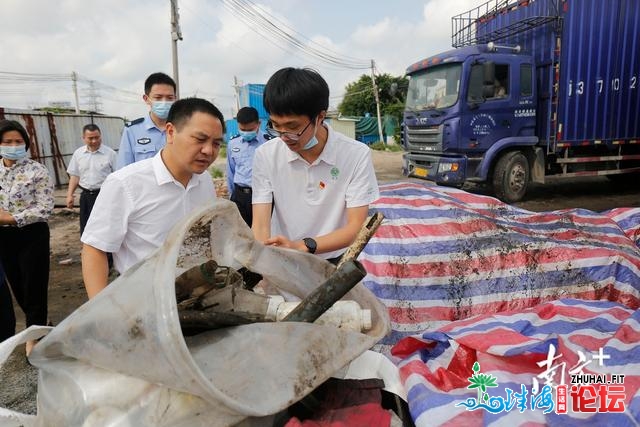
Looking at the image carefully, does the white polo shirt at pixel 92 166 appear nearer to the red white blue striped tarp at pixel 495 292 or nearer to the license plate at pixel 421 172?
the red white blue striped tarp at pixel 495 292

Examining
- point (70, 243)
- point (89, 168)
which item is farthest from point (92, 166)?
point (70, 243)

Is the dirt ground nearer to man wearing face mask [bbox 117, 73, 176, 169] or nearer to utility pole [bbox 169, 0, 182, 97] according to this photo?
man wearing face mask [bbox 117, 73, 176, 169]

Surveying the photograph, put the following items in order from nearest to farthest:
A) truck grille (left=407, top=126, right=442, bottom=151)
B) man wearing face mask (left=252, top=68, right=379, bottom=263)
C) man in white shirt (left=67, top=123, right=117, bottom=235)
→ man wearing face mask (left=252, top=68, right=379, bottom=263)
man in white shirt (left=67, top=123, right=117, bottom=235)
truck grille (left=407, top=126, right=442, bottom=151)

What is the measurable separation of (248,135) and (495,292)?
128 inches

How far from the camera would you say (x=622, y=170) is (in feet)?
29.5

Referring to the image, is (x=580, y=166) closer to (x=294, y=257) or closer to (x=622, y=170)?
(x=622, y=170)

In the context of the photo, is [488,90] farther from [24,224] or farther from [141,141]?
[24,224]

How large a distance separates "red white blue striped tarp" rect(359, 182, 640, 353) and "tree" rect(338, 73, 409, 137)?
2527 centimetres

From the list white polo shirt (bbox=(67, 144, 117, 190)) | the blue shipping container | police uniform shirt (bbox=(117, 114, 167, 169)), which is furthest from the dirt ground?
police uniform shirt (bbox=(117, 114, 167, 169))

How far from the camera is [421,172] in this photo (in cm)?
855

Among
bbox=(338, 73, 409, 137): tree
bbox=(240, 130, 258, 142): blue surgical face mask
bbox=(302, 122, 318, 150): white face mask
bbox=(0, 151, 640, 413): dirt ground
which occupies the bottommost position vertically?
bbox=(0, 151, 640, 413): dirt ground

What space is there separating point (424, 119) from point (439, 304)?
6136 mm

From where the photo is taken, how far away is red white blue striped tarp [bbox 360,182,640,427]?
1.55 meters

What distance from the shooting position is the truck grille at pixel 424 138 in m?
7.93
